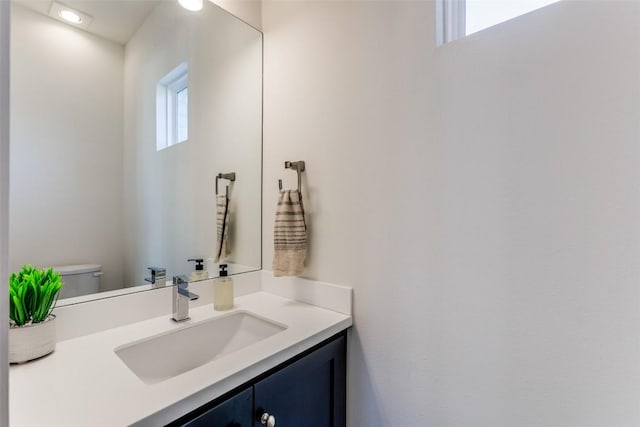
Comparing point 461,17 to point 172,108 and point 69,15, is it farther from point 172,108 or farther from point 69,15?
point 69,15

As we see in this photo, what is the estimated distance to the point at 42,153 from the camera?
891mm

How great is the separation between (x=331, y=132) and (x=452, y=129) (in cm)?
45

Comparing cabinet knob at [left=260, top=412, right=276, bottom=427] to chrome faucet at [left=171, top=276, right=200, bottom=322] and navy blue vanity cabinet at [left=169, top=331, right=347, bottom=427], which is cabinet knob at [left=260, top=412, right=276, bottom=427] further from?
chrome faucet at [left=171, top=276, right=200, bottom=322]

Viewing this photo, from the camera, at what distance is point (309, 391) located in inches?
36.0

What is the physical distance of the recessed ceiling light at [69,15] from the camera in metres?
0.89

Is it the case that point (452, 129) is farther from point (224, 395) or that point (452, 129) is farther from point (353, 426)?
point (353, 426)

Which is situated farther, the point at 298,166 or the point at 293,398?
the point at 298,166

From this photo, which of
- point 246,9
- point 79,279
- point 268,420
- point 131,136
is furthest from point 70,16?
point 268,420

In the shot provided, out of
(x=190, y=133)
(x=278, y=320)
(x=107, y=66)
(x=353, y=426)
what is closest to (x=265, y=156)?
(x=190, y=133)

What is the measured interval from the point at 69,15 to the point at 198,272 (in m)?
0.98

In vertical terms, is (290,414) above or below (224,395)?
below

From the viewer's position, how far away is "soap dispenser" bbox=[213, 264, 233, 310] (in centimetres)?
117

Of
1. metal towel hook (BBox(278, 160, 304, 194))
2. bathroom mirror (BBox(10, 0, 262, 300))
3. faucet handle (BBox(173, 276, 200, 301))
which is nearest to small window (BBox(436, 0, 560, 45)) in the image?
metal towel hook (BBox(278, 160, 304, 194))

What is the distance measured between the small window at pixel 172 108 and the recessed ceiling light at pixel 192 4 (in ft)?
0.75
